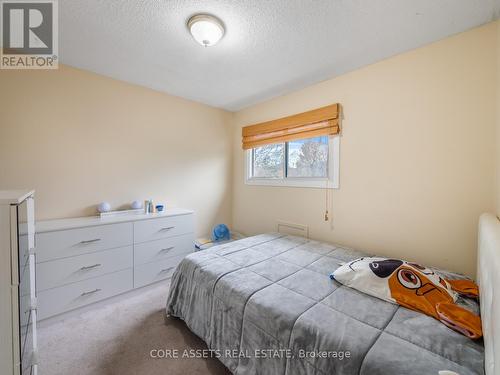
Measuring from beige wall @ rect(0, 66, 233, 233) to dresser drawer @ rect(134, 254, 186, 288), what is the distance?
0.75 m

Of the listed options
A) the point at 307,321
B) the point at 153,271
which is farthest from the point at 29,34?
the point at 307,321

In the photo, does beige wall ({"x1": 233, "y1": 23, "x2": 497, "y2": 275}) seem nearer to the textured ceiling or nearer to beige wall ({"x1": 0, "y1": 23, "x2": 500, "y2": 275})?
beige wall ({"x1": 0, "y1": 23, "x2": 500, "y2": 275})

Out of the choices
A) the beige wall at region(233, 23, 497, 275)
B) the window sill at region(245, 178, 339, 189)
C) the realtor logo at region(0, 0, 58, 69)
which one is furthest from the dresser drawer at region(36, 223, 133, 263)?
the beige wall at region(233, 23, 497, 275)

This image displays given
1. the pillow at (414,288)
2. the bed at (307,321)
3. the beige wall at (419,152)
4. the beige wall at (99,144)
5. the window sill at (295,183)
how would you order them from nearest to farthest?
the bed at (307,321)
the pillow at (414,288)
the beige wall at (419,152)
the beige wall at (99,144)
the window sill at (295,183)

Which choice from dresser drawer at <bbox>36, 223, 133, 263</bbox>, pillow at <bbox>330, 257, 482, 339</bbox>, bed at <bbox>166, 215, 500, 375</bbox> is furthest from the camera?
dresser drawer at <bbox>36, 223, 133, 263</bbox>

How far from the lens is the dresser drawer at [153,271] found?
218 cm

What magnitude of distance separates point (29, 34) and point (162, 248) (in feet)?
6.93

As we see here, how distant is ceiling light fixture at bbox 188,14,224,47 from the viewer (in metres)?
1.41

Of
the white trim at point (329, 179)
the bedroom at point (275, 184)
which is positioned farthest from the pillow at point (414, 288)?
the white trim at point (329, 179)

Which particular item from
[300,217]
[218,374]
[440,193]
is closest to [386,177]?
[440,193]

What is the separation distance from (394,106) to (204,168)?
2375 mm

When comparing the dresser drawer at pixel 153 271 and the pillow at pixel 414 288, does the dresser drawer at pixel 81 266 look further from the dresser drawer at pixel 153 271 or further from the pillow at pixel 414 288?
the pillow at pixel 414 288

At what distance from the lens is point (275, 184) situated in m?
2.82

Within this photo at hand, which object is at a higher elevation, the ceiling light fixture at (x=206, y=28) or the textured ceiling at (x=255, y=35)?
the textured ceiling at (x=255, y=35)
